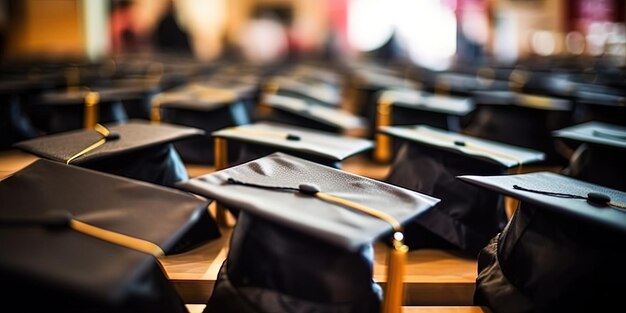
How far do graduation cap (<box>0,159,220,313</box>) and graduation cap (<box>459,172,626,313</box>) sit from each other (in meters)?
0.84

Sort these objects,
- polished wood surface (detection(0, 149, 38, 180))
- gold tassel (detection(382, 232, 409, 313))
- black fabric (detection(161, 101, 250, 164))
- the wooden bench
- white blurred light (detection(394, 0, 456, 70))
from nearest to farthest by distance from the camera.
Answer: gold tassel (detection(382, 232, 409, 313)) → the wooden bench → polished wood surface (detection(0, 149, 38, 180)) → black fabric (detection(161, 101, 250, 164)) → white blurred light (detection(394, 0, 456, 70))

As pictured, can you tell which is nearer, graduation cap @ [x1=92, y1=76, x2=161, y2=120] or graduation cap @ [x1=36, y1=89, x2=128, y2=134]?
graduation cap @ [x1=36, y1=89, x2=128, y2=134]

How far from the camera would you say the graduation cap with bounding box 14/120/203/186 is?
1744 mm

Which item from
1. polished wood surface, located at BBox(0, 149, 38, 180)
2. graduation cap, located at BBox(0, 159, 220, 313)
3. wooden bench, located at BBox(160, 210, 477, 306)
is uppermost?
graduation cap, located at BBox(0, 159, 220, 313)

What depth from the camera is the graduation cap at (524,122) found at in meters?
2.85

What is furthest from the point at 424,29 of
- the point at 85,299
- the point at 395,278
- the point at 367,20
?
the point at 85,299

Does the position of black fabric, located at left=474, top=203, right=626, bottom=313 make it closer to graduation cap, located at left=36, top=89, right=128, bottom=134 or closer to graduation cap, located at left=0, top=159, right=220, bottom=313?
graduation cap, located at left=0, top=159, right=220, bottom=313

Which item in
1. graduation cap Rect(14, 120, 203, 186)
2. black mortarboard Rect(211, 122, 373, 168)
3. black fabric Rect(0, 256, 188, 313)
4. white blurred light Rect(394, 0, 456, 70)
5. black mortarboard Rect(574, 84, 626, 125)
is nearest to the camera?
black fabric Rect(0, 256, 188, 313)

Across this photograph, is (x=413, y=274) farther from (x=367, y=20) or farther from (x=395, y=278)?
(x=367, y=20)

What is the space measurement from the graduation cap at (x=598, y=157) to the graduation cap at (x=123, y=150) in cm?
151

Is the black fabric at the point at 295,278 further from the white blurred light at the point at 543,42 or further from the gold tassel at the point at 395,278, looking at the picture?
the white blurred light at the point at 543,42

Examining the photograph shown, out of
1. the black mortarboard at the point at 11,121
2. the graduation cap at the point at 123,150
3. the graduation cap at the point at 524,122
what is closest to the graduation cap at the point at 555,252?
the graduation cap at the point at 123,150

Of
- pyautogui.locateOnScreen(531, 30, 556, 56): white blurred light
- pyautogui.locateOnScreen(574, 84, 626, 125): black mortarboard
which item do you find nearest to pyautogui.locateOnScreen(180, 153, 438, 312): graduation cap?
pyautogui.locateOnScreen(574, 84, 626, 125): black mortarboard

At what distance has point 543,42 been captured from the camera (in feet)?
42.5
